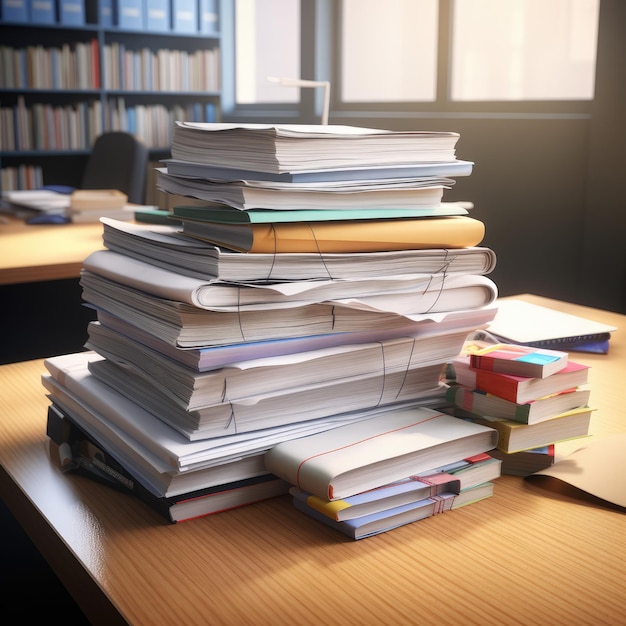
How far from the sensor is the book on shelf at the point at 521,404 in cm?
80

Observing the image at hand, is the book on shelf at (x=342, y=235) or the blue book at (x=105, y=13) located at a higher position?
the blue book at (x=105, y=13)

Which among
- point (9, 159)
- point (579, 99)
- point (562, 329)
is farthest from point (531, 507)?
point (9, 159)

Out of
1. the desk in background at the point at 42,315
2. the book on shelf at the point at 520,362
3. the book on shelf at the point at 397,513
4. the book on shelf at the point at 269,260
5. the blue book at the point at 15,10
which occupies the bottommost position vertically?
the desk in background at the point at 42,315

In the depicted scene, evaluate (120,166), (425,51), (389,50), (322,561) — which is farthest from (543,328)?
(389,50)

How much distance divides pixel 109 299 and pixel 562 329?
29.9 inches

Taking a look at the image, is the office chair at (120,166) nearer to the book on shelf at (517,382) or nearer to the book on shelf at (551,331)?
the book on shelf at (551,331)

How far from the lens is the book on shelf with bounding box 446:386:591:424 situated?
0.80 metres

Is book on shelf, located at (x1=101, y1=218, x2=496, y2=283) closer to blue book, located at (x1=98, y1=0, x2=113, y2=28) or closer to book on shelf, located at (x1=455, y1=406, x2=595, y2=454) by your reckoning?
book on shelf, located at (x1=455, y1=406, x2=595, y2=454)

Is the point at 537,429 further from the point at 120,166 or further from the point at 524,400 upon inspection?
the point at 120,166

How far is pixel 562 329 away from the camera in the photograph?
4.21ft

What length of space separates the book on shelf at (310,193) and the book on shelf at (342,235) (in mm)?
19

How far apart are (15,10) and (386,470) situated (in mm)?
4933

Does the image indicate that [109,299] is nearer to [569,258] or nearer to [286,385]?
[286,385]

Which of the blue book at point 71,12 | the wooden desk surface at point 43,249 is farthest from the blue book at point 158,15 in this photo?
the wooden desk surface at point 43,249
